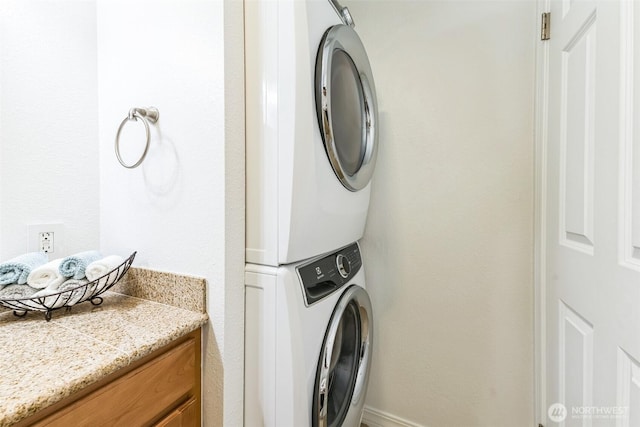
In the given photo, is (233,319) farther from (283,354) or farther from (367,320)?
(367,320)

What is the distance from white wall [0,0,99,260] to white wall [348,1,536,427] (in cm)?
121

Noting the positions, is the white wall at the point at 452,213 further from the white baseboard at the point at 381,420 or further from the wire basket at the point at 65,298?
A: the wire basket at the point at 65,298

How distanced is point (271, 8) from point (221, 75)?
24 centimetres

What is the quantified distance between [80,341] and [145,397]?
0.19m

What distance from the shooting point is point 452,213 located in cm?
135

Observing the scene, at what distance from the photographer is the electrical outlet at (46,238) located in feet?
3.07

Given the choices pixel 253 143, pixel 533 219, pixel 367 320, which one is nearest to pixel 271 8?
pixel 253 143

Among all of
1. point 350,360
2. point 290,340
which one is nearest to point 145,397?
point 290,340

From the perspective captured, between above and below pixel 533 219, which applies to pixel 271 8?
above

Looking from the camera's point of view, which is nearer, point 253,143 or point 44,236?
point 253,143

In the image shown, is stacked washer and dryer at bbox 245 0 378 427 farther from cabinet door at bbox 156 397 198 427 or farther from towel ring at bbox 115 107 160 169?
towel ring at bbox 115 107 160 169

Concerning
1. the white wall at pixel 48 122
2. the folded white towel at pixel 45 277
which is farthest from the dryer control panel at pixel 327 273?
the white wall at pixel 48 122

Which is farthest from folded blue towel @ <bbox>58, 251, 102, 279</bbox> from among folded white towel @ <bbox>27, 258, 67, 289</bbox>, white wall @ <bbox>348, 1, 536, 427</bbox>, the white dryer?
white wall @ <bbox>348, 1, 536, 427</bbox>

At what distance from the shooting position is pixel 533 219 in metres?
1.23
